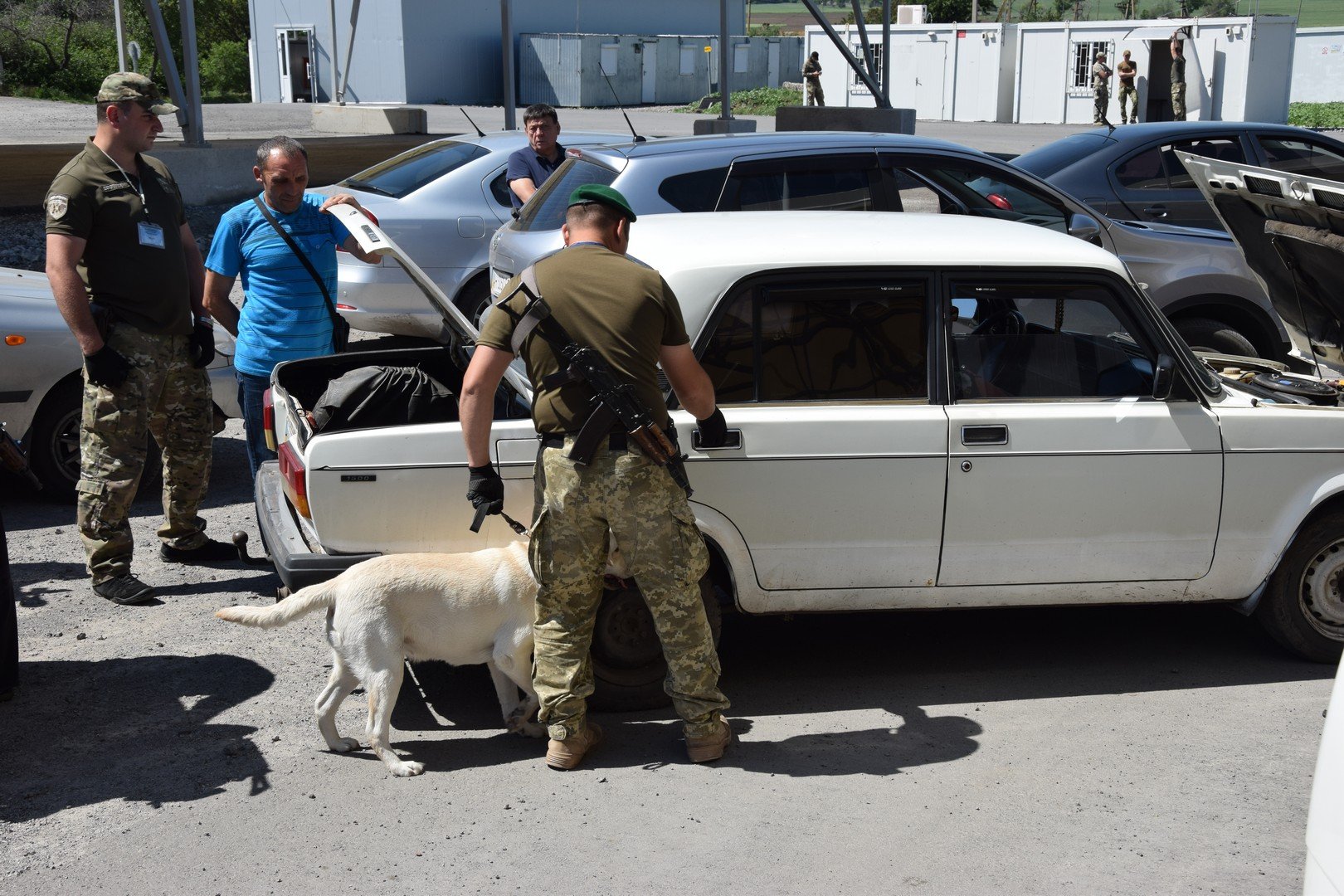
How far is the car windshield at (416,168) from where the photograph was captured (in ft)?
31.4

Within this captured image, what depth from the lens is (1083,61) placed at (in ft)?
115

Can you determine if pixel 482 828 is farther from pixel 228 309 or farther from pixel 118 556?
pixel 228 309

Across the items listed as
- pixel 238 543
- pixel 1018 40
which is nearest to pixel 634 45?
pixel 1018 40

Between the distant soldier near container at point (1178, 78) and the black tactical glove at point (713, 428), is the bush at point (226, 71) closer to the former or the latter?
the distant soldier near container at point (1178, 78)

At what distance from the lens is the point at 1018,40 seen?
36469mm

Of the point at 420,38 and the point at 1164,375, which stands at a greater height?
the point at 420,38

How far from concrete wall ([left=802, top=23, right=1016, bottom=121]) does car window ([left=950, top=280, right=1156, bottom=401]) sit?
3349cm

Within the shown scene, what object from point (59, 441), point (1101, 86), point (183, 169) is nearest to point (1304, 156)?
point (59, 441)

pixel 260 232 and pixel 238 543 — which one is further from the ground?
pixel 260 232

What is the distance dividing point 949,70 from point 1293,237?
112 feet

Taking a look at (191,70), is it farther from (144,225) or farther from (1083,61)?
(1083,61)

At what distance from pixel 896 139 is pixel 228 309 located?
4022 millimetres

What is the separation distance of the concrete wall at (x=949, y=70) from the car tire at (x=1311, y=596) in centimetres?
3357

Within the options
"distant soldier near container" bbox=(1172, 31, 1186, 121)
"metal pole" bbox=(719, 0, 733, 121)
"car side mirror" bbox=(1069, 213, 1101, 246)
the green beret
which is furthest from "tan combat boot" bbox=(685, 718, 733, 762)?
"distant soldier near container" bbox=(1172, 31, 1186, 121)
